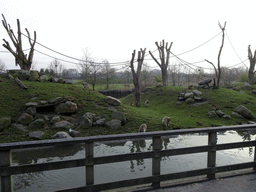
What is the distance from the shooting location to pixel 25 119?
811 cm

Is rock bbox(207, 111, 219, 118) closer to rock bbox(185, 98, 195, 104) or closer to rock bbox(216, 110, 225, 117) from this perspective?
rock bbox(216, 110, 225, 117)

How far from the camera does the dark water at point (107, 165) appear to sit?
419 cm

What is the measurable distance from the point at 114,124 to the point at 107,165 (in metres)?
3.75

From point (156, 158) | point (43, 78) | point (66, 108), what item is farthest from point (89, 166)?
point (43, 78)

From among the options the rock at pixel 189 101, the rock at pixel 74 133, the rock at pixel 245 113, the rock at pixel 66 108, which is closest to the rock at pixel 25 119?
the rock at pixel 66 108

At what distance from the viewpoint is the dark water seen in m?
4.19

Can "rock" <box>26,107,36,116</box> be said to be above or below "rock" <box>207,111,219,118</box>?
above

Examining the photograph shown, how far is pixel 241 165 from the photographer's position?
10.4ft

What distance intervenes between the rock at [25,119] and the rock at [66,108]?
47.6 inches

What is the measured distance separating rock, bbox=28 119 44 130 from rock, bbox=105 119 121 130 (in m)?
2.67

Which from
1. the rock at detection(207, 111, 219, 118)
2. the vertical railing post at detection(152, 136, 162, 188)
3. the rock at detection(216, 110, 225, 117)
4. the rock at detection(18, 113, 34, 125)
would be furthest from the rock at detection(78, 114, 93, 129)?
the rock at detection(216, 110, 225, 117)

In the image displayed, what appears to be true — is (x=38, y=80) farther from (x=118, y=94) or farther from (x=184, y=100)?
(x=118, y=94)

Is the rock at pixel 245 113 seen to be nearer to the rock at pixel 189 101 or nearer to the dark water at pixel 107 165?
the rock at pixel 189 101

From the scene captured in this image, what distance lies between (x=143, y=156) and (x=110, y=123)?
631 centimetres
